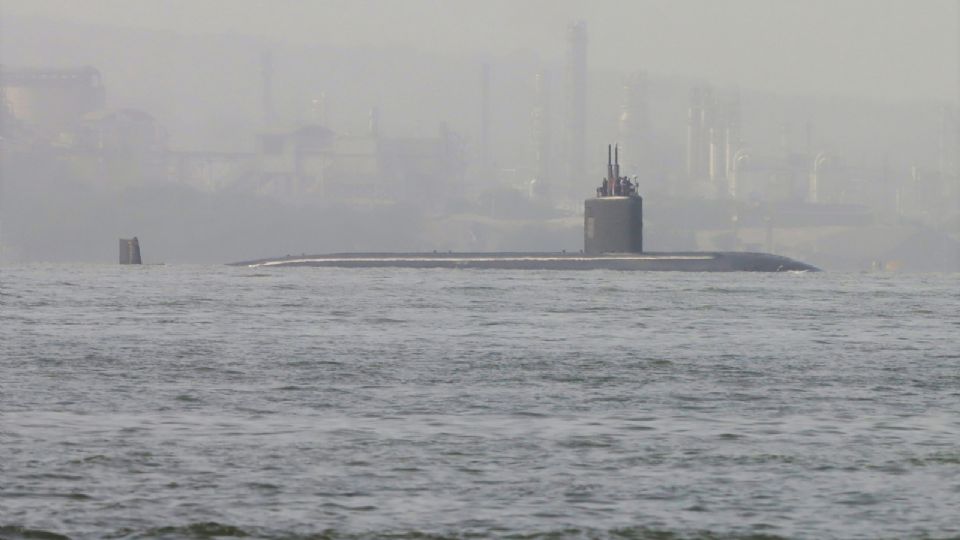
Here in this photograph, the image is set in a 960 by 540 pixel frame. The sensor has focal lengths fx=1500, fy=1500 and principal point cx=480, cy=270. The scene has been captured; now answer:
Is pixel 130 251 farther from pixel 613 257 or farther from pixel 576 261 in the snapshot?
pixel 613 257

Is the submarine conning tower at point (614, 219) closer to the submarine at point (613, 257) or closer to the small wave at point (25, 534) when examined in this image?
the submarine at point (613, 257)

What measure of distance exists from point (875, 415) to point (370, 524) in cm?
966

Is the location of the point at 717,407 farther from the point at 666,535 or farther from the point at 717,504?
the point at 666,535

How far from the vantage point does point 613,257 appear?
76.2 meters

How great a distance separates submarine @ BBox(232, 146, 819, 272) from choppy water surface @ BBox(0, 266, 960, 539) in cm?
3508

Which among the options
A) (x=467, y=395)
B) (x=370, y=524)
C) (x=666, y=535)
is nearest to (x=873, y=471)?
(x=666, y=535)

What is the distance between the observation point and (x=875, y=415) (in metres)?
19.8

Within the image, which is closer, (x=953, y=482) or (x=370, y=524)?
(x=370, y=524)

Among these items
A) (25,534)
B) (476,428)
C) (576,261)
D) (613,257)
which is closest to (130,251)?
(576,261)

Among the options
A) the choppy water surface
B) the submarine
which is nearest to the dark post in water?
the submarine

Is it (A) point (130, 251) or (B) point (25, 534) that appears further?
(A) point (130, 251)

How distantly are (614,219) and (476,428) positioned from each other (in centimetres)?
5806

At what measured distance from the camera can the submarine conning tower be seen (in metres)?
75.5

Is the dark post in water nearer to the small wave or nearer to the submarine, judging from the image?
the submarine
